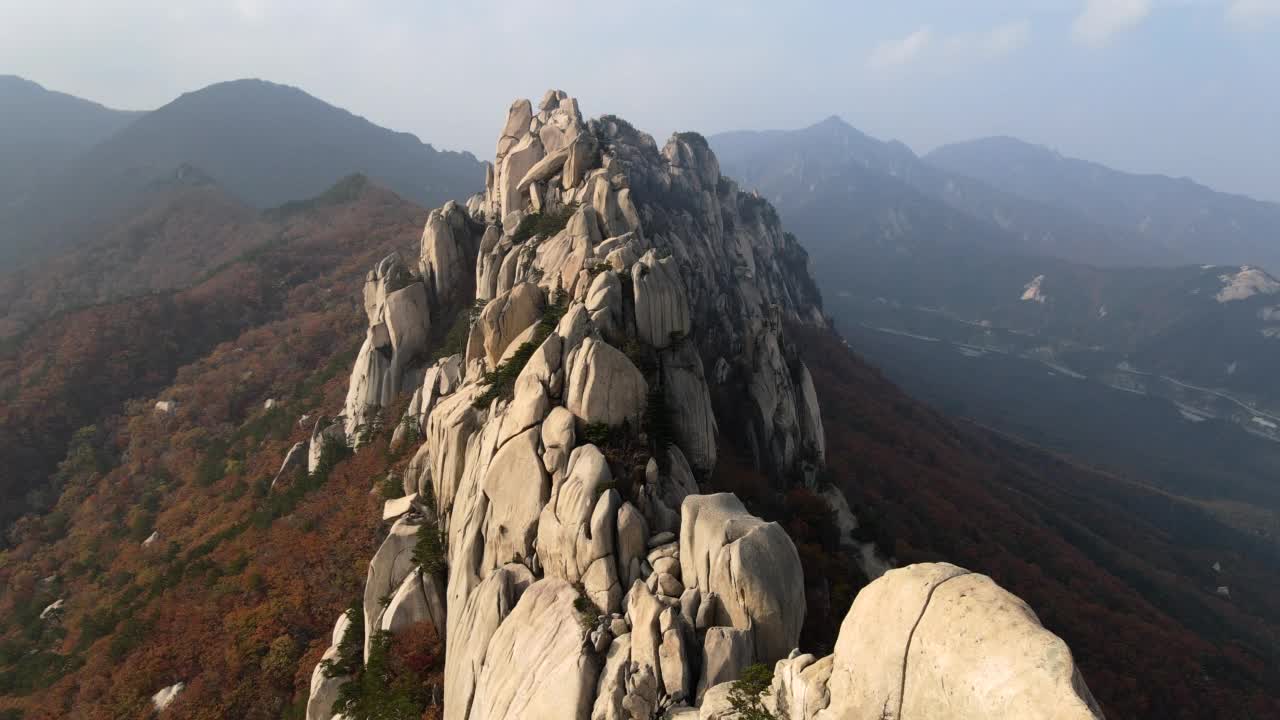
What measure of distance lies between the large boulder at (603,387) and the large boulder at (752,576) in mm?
5643

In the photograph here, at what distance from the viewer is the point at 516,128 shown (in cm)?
6109

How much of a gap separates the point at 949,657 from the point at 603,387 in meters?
12.6

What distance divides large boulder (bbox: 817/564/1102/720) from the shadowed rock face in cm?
5

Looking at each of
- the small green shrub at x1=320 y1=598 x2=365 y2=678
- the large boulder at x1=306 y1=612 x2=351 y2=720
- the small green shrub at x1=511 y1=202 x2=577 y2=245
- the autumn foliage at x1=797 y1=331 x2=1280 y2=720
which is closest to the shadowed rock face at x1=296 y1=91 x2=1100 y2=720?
the small green shrub at x1=511 y1=202 x2=577 y2=245

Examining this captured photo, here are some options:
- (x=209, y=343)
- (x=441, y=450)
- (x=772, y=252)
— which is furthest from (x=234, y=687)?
(x=772, y=252)

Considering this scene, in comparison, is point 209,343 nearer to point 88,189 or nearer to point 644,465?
point 644,465

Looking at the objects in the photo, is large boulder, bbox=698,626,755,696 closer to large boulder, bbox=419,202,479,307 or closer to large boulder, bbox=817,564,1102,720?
large boulder, bbox=817,564,1102,720

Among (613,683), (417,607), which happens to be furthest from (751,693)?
(417,607)

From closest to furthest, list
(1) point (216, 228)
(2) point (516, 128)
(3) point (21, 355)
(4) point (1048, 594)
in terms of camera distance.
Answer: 1. (4) point (1048, 594)
2. (2) point (516, 128)
3. (3) point (21, 355)
4. (1) point (216, 228)

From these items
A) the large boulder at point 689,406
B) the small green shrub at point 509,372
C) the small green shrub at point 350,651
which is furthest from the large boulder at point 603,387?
the small green shrub at point 350,651

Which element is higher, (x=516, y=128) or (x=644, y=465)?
(x=516, y=128)

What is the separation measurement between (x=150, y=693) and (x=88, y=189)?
211 meters

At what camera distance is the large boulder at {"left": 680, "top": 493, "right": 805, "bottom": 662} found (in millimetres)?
13523

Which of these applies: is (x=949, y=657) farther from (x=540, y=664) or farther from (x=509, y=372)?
(x=509, y=372)
